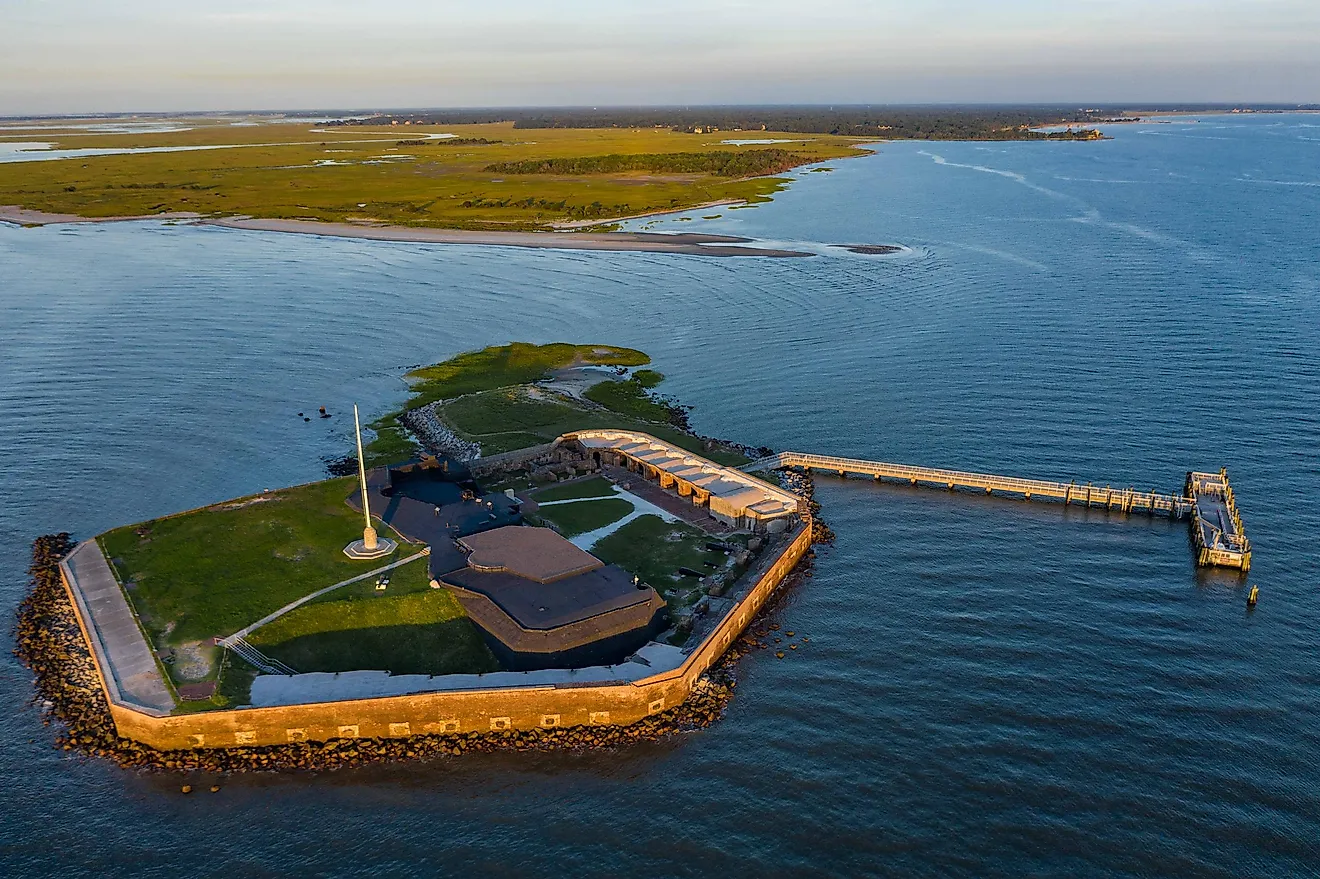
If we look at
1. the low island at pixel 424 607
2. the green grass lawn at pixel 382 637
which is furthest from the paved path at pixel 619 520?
the green grass lawn at pixel 382 637

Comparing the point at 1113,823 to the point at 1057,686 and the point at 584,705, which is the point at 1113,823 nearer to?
the point at 1057,686

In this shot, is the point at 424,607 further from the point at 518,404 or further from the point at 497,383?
the point at 497,383

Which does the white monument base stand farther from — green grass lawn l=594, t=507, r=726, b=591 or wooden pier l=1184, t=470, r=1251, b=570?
wooden pier l=1184, t=470, r=1251, b=570

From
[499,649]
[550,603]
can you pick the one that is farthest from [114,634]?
[550,603]

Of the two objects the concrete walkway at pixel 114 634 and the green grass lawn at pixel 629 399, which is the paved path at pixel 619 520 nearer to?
the green grass lawn at pixel 629 399

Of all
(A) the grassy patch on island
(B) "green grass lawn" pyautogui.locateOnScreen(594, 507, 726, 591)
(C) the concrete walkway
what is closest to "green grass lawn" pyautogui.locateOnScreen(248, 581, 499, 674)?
(A) the grassy patch on island

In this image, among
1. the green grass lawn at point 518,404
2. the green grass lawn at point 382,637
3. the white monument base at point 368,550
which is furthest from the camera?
the green grass lawn at point 518,404
